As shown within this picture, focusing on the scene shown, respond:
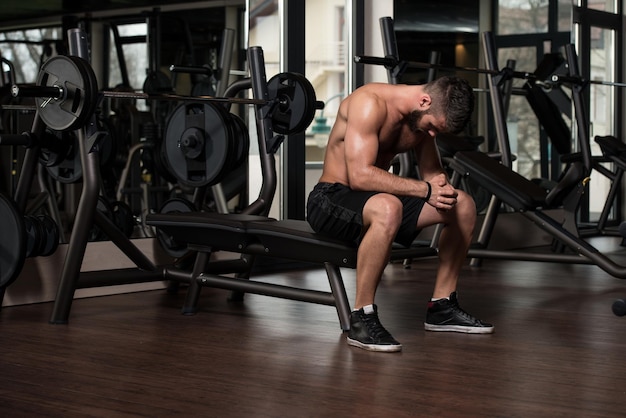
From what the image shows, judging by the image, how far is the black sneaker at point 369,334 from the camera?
3.08 m

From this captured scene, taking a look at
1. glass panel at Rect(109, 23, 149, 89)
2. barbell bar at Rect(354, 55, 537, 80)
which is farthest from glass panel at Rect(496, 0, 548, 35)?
glass panel at Rect(109, 23, 149, 89)

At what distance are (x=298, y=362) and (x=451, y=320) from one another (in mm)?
787

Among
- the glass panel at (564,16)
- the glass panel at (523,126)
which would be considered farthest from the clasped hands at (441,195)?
the glass panel at (564,16)

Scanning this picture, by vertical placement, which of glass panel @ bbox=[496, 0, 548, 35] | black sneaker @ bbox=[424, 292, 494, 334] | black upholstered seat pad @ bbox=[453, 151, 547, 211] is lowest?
black sneaker @ bbox=[424, 292, 494, 334]

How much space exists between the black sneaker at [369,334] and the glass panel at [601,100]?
5.75 metres

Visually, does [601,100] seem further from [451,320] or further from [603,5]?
[451,320]

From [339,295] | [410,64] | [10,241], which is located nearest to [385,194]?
[339,295]

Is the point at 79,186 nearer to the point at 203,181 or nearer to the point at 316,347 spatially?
the point at 203,181

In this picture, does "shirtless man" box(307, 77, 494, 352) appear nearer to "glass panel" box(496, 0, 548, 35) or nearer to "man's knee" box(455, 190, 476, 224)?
"man's knee" box(455, 190, 476, 224)

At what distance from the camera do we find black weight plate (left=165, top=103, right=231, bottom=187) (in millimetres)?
3996

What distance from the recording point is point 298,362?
9.48 ft

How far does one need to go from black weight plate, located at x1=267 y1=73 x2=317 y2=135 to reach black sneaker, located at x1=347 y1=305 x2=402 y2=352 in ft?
3.29

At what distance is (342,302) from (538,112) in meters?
3.71

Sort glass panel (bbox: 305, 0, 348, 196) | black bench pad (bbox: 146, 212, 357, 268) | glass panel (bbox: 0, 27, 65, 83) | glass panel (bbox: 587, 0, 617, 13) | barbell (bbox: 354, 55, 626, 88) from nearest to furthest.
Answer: black bench pad (bbox: 146, 212, 357, 268)
glass panel (bbox: 0, 27, 65, 83)
barbell (bbox: 354, 55, 626, 88)
glass panel (bbox: 305, 0, 348, 196)
glass panel (bbox: 587, 0, 617, 13)
